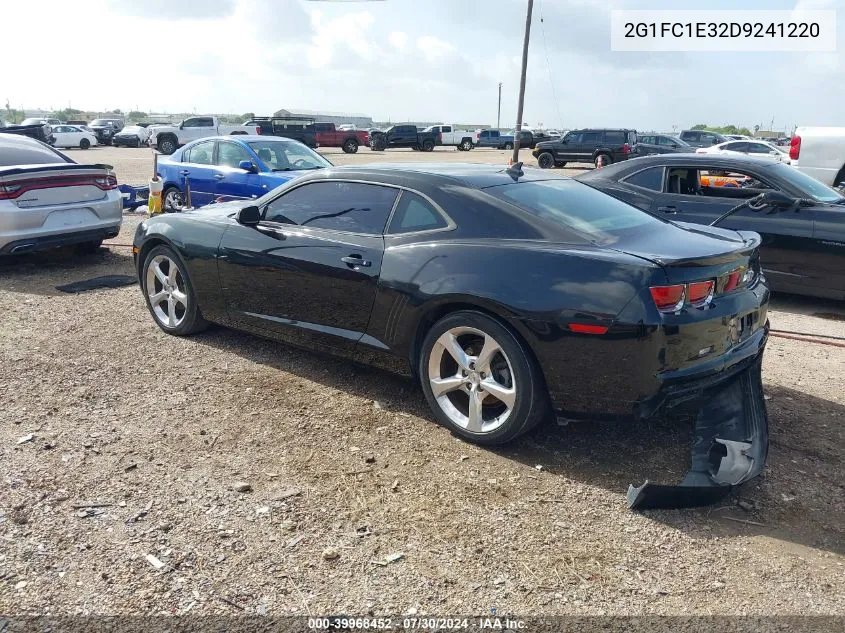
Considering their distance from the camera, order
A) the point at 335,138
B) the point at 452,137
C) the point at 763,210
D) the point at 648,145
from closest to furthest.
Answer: the point at 763,210 < the point at 648,145 < the point at 335,138 < the point at 452,137

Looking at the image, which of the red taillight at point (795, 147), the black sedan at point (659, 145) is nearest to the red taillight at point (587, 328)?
the red taillight at point (795, 147)

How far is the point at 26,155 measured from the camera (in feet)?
27.2

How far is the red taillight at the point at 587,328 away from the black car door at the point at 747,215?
337 cm

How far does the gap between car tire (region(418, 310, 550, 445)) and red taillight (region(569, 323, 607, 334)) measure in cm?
30

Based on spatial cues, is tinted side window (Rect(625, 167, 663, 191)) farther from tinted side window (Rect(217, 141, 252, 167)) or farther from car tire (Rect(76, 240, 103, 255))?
car tire (Rect(76, 240, 103, 255))

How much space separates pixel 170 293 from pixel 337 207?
6.09 ft

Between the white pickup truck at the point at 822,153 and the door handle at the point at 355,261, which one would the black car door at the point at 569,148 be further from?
the door handle at the point at 355,261

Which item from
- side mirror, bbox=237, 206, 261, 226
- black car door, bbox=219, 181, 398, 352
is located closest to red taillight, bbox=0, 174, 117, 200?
black car door, bbox=219, 181, 398, 352

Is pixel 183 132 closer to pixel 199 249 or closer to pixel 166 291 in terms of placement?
pixel 166 291

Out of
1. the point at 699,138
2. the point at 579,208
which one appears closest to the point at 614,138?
the point at 699,138

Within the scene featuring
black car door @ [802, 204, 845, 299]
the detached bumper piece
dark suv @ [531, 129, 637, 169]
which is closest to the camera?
the detached bumper piece

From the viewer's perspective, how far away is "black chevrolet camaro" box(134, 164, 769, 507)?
129 inches

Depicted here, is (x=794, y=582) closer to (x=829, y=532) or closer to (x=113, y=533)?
(x=829, y=532)

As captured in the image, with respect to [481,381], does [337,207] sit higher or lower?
higher
